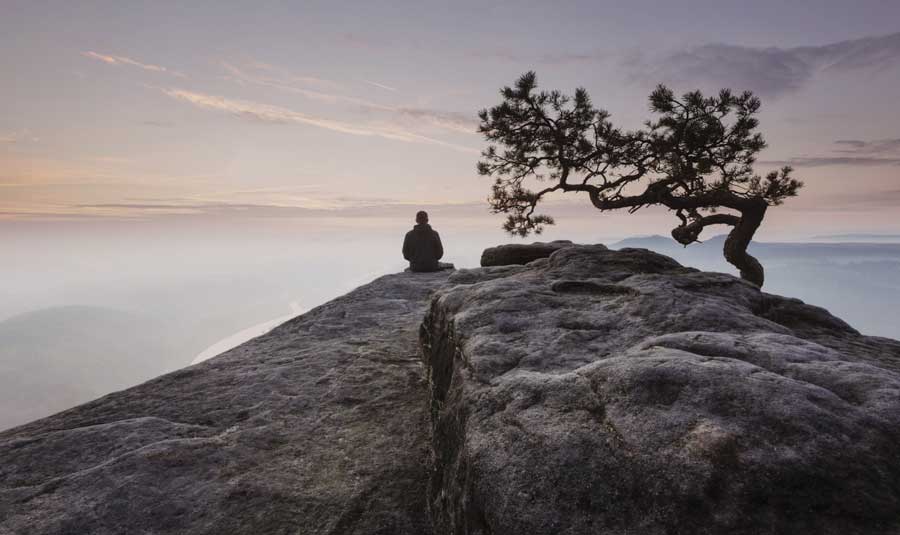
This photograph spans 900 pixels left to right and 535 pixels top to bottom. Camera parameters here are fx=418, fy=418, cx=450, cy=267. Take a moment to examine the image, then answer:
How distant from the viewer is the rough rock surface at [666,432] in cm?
315

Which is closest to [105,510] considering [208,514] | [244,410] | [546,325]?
[208,514]

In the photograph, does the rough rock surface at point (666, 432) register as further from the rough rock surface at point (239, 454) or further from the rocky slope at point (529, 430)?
the rough rock surface at point (239, 454)

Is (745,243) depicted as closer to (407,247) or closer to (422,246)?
(422,246)

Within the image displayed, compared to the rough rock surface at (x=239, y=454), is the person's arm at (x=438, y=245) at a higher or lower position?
higher

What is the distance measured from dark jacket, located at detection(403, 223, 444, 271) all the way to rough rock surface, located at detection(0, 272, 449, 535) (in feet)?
35.6

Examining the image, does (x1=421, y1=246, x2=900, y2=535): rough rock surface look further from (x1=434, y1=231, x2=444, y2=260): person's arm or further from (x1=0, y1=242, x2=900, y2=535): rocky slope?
(x1=434, y1=231, x2=444, y2=260): person's arm

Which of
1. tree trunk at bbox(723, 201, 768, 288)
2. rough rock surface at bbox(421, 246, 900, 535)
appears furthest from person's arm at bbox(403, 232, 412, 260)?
rough rock surface at bbox(421, 246, 900, 535)

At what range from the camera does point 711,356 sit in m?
4.91

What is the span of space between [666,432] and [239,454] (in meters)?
6.10

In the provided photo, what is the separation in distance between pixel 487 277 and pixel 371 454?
6359mm

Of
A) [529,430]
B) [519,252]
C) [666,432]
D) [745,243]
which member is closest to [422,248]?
[519,252]

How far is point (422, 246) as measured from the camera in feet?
69.3

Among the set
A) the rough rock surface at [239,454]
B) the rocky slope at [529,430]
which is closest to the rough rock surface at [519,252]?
the rocky slope at [529,430]

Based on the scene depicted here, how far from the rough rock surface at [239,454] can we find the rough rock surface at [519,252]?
26.7 ft
